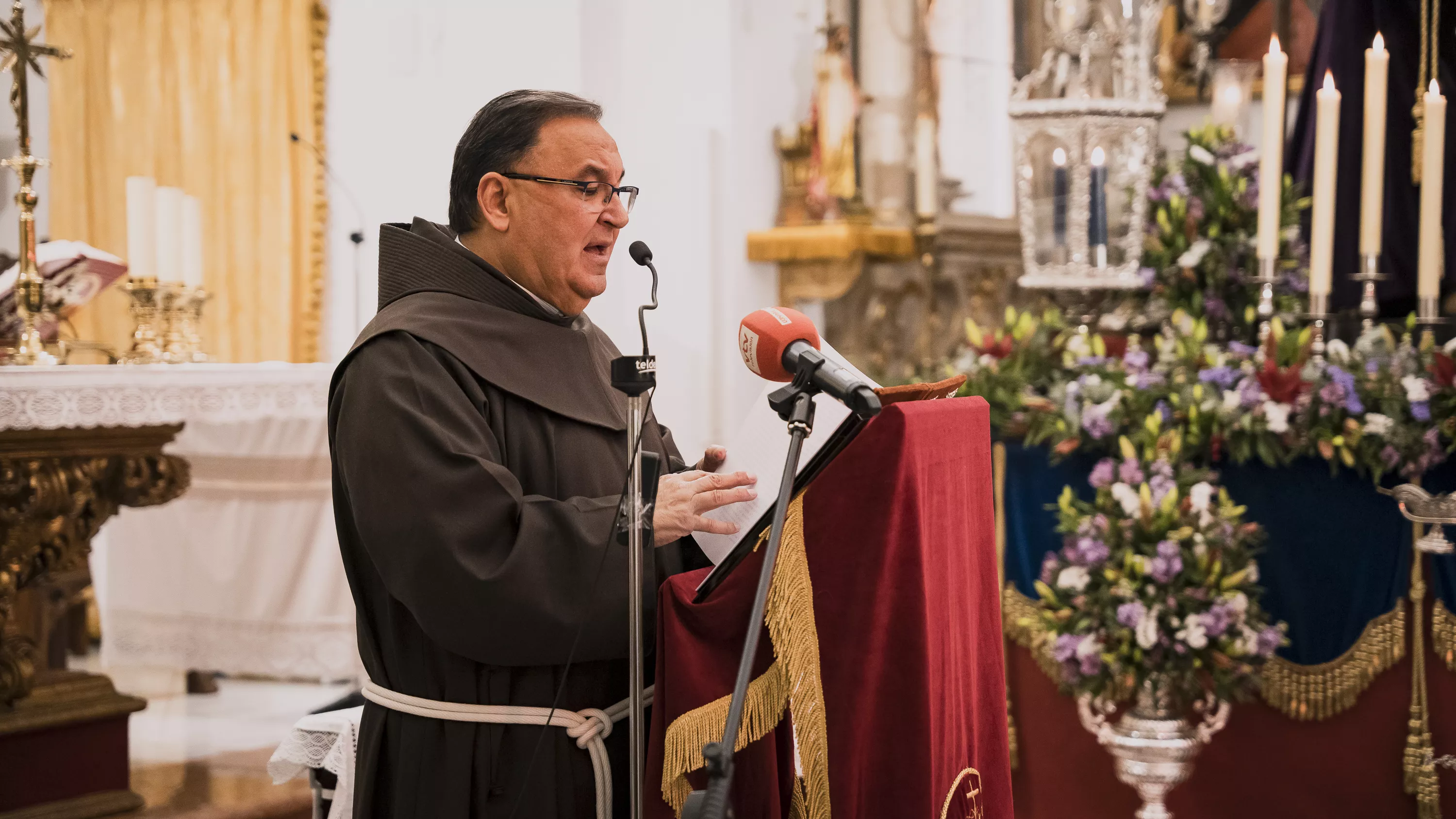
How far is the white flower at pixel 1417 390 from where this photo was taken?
3.42 meters

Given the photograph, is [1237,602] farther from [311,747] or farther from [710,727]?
[311,747]

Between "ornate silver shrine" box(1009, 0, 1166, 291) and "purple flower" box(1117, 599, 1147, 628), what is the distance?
1234 mm

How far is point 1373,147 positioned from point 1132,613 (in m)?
1.33

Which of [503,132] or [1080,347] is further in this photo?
[1080,347]

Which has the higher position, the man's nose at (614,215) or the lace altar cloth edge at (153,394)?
the man's nose at (614,215)

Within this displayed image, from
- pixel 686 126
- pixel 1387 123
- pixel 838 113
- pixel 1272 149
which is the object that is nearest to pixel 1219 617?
pixel 1272 149

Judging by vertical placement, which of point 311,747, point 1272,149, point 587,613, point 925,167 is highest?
point 925,167

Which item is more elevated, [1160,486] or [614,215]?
[614,215]

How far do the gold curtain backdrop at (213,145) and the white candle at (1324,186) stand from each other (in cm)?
544

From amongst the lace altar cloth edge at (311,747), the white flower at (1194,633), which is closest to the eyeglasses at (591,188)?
the lace altar cloth edge at (311,747)

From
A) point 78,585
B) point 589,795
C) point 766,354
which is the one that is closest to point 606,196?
point 766,354

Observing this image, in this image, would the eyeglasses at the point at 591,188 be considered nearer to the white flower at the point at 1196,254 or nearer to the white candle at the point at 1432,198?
the white candle at the point at 1432,198

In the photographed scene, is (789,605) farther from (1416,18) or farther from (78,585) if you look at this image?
(78,585)

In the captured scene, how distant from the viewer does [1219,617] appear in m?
3.54
